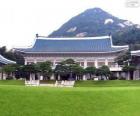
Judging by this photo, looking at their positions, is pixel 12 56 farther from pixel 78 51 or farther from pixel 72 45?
pixel 78 51

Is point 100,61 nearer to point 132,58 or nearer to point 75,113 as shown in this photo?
point 132,58

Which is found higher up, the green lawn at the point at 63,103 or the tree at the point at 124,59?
the tree at the point at 124,59

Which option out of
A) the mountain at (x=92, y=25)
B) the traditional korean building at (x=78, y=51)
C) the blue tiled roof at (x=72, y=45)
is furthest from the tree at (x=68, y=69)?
the mountain at (x=92, y=25)

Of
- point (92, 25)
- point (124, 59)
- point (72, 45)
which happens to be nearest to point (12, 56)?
point (72, 45)

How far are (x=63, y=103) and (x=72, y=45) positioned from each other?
44.6m

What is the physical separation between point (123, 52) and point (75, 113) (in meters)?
39.4

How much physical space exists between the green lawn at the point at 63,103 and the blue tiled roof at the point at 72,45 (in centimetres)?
3974

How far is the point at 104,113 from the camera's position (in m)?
11.5

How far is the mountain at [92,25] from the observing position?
127188mm

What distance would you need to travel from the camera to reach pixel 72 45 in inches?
2207

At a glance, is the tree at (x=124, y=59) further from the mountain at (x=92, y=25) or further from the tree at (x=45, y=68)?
the mountain at (x=92, y=25)

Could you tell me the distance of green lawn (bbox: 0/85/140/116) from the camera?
10.7m

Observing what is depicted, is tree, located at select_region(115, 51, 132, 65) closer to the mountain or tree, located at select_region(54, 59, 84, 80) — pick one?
tree, located at select_region(54, 59, 84, 80)

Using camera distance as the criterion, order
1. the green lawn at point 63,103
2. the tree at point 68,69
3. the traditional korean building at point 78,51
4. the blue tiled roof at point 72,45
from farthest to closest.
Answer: the blue tiled roof at point 72,45
the traditional korean building at point 78,51
the tree at point 68,69
the green lawn at point 63,103
